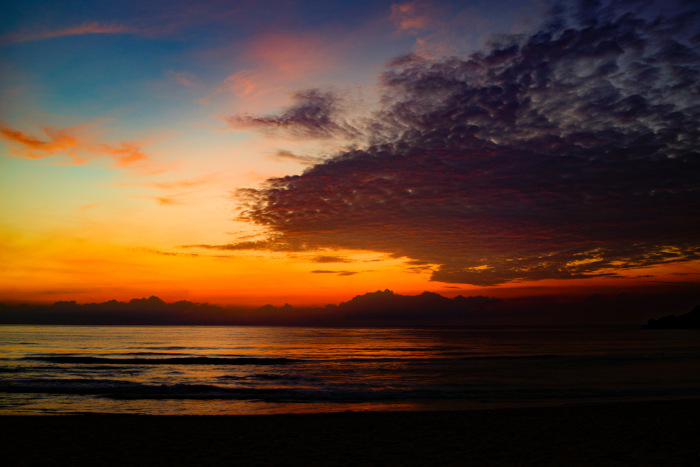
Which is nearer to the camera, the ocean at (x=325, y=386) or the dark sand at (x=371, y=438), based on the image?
the dark sand at (x=371, y=438)

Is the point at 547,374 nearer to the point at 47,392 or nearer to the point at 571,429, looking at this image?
the point at 571,429

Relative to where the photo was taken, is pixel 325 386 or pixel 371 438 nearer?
pixel 371 438

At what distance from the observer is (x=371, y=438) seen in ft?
48.0

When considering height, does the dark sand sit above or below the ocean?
above

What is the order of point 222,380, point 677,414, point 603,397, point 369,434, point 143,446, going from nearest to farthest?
1. point 143,446
2. point 369,434
3. point 677,414
4. point 603,397
5. point 222,380

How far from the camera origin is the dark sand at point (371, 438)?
39.8 ft

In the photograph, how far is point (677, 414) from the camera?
18.3 metres

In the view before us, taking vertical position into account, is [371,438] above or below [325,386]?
above

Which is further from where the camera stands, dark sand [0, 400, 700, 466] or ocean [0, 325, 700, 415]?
ocean [0, 325, 700, 415]

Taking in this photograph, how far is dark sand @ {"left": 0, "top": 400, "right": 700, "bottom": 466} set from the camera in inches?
477

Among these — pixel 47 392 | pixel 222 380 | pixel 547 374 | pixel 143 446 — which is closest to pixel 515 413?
pixel 143 446

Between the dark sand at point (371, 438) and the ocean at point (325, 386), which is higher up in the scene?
the dark sand at point (371, 438)

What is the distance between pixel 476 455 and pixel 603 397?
16.9 meters

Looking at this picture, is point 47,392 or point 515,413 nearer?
point 515,413
